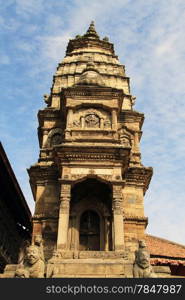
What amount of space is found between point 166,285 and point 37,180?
1327 cm

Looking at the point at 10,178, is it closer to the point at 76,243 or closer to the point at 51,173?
the point at 51,173

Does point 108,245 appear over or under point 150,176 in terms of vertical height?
under

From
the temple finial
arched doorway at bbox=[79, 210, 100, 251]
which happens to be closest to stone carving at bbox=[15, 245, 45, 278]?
arched doorway at bbox=[79, 210, 100, 251]

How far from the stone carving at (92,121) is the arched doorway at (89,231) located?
16.7 ft

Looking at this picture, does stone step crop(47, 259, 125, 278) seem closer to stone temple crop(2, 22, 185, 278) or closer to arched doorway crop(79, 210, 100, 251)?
stone temple crop(2, 22, 185, 278)

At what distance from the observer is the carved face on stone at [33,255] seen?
12.9 meters

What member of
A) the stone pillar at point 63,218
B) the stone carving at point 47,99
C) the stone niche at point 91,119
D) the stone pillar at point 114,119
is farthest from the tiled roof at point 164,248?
the stone carving at point 47,99

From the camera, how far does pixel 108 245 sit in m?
19.2

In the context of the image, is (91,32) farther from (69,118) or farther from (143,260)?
(143,260)

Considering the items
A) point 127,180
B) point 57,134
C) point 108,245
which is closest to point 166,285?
point 108,245

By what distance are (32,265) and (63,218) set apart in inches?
195

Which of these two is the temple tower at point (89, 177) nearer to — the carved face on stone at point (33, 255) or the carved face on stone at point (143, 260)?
the carved face on stone at point (143, 260)

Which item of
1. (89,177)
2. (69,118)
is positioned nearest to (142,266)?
(89,177)

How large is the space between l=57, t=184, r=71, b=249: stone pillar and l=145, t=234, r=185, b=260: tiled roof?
275 inches
